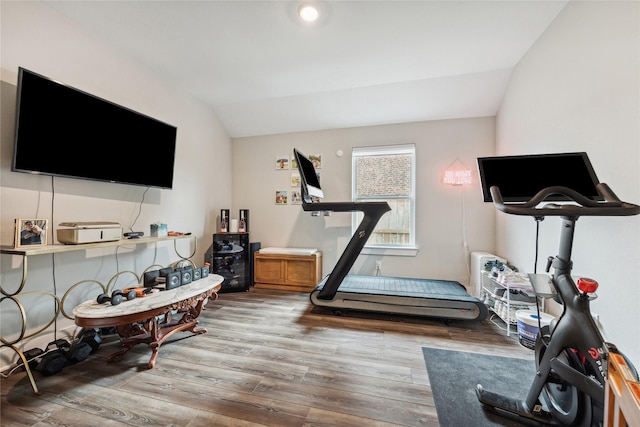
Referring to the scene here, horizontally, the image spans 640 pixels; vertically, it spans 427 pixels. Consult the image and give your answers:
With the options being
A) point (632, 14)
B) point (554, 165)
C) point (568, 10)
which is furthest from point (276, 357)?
point (568, 10)

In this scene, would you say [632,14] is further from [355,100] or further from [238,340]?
[238,340]

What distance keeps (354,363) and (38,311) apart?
2595 mm

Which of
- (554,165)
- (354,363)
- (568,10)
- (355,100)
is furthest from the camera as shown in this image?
(355,100)

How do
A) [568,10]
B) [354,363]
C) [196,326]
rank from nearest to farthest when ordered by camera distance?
[354,363], [568,10], [196,326]

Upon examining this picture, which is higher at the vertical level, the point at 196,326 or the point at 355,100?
the point at 355,100

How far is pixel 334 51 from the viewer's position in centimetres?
258

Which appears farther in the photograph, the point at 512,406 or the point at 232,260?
the point at 232,260

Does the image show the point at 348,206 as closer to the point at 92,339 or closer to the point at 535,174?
the point at 535,174

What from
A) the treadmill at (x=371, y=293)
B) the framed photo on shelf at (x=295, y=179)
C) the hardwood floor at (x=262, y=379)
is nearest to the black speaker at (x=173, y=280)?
the hardwood floor at (x=262, y=379)

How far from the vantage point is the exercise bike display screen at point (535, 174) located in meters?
1.36

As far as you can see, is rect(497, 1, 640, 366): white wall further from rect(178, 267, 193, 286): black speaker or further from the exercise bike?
rect(178, 267, 193, 286): black speaker

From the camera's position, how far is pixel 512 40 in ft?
7.89

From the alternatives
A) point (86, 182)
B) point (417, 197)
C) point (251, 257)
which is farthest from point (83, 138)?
point (417, 197)

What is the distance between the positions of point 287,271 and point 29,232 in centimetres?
267
